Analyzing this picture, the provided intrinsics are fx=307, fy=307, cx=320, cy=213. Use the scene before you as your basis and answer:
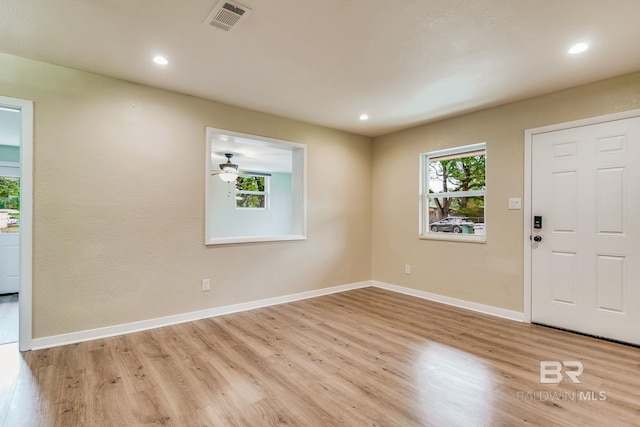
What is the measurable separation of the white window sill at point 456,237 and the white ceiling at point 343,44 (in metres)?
1.67

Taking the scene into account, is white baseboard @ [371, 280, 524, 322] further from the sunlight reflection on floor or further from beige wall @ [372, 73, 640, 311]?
the sunlight reflection on floor

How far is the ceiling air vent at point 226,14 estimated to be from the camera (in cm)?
197

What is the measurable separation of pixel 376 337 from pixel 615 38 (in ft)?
10.1

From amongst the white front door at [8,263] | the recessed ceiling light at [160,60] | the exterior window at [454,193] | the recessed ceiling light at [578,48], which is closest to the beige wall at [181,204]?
the exterior window at [454,193]

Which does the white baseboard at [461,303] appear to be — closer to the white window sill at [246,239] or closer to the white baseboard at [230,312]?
the white baseboard at [230,312]

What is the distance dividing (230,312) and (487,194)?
11.4ft

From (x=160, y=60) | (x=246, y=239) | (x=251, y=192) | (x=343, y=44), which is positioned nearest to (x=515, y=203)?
(x=343, y=44)

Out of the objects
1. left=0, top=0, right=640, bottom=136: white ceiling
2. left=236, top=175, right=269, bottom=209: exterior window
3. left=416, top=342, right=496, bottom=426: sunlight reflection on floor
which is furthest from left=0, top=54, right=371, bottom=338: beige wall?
left=236, top=175, right=269, bottom=209: exterior window

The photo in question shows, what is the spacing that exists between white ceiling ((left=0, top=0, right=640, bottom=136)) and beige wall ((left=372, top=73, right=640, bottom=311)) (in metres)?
0.22

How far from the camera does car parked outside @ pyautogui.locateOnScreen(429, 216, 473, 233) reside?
422 cm

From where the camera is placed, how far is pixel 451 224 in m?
4.34

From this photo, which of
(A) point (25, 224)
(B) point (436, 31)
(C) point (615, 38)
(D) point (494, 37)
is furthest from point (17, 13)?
(C) point (615, 38)


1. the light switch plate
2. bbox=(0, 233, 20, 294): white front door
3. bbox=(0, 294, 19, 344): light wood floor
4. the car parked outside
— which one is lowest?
bbox=(0, 294, 19, 344): light wood floor

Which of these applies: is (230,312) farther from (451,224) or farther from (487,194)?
(487,194)
